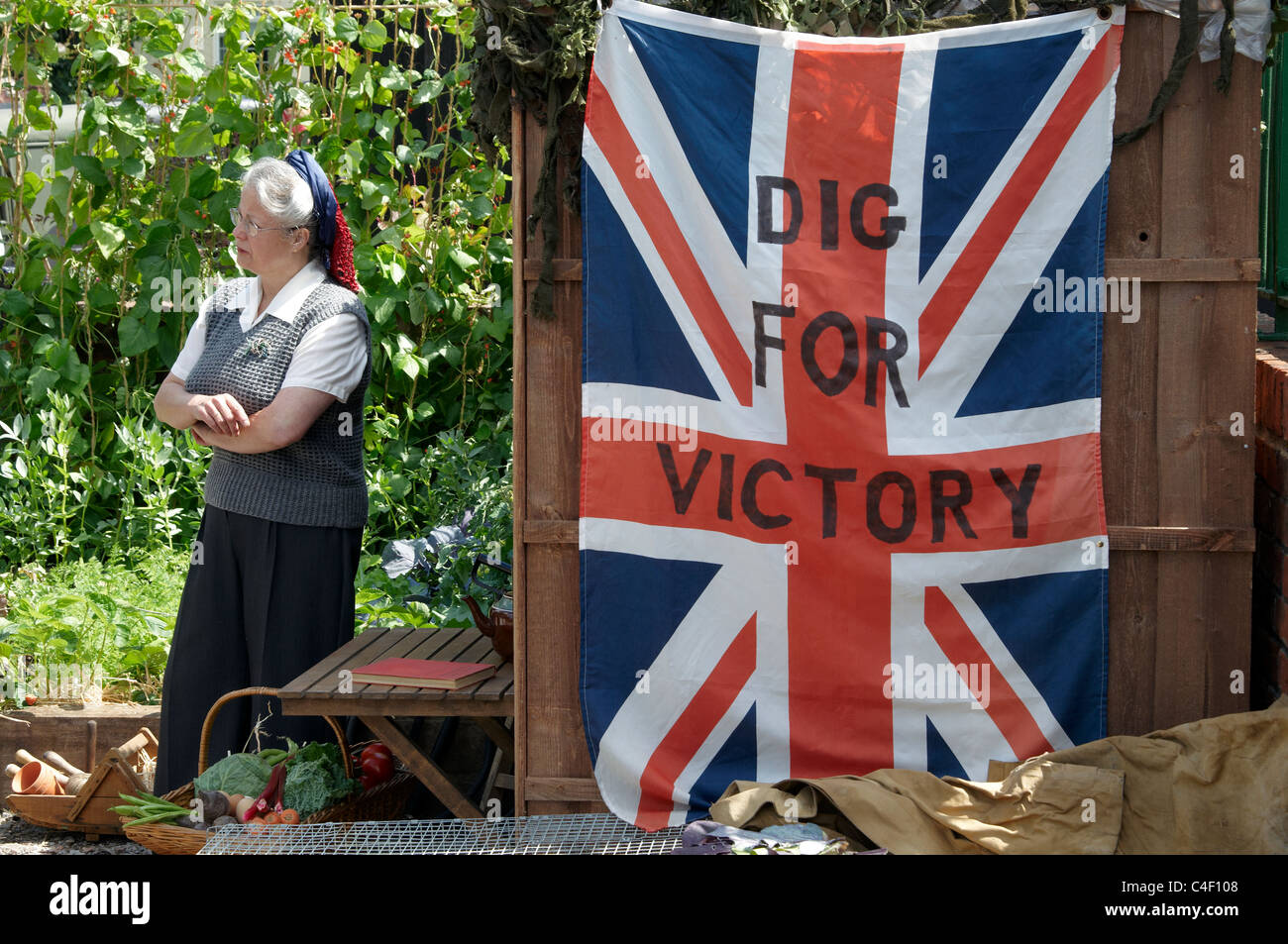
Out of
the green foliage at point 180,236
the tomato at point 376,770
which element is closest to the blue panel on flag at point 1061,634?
the tomato at point 376,770

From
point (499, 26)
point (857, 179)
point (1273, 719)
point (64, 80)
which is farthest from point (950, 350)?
point (64, 80)

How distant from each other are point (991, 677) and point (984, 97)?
1437 millimetres

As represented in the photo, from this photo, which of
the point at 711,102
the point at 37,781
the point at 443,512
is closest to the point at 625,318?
the point at 711,102

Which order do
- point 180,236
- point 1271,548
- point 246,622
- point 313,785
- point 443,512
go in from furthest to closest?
1. point 180,236
2. point 443,512
3. point 246,622
4. point 313,785
5. point 1271,548

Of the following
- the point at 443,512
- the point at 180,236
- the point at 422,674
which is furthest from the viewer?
the point at 180,236

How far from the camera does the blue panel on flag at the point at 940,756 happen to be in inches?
127

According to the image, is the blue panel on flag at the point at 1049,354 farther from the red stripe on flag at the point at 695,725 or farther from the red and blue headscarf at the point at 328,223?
the red and blue headscarf at the point at 328,223

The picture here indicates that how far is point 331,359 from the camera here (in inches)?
146

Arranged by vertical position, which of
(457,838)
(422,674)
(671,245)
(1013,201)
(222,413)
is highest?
(1013,201)

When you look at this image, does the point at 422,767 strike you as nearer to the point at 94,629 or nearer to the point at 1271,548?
the point at 94,629

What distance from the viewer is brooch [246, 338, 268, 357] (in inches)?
147

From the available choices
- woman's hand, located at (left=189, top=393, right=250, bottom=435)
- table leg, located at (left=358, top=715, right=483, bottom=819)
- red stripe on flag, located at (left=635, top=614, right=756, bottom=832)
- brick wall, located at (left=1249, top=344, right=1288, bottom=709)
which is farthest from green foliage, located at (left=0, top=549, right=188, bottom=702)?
brick wall, located at (left=1249, top=344, right=1288, bottom=709)

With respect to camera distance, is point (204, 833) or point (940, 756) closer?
point (940, 756)

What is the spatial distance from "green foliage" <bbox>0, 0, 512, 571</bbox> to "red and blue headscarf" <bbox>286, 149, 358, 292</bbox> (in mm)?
2061
